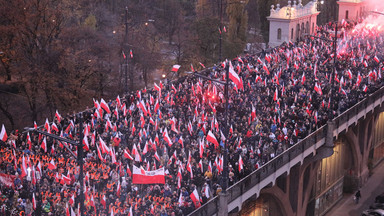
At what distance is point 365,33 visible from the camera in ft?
261

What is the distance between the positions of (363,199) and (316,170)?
8.43 m

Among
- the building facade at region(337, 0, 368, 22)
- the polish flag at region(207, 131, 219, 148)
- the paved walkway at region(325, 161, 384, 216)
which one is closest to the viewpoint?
the polish flag at region(207, 131, 219, 148)

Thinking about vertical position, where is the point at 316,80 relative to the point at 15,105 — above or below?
above

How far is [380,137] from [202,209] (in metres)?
35.9

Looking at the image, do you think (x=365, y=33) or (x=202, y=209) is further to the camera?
(x=365, y=33)

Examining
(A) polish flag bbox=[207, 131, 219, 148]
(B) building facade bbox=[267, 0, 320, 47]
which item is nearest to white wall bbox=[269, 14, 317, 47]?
(B) building facade bbox=[267, 0, 320, 47]

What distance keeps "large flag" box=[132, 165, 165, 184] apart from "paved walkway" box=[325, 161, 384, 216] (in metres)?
22.3

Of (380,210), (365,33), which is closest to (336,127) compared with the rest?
(380,210)

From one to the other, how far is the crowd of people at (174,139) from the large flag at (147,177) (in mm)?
547

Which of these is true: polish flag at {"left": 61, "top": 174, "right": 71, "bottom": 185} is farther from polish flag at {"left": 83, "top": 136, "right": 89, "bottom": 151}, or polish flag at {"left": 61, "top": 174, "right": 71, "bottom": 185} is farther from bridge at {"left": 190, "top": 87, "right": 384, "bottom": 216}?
bridge at {"left": 190, "top": 87, "right": 384, "bottom": 216}

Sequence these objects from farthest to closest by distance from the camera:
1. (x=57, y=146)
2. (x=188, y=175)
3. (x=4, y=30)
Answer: (x=4, y=30) → (x=57, y=146) → (x=188, y=175)

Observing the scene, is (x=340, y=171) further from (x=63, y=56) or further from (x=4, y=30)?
(x=4, y=30)

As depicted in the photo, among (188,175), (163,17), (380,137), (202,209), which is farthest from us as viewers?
(163,17)

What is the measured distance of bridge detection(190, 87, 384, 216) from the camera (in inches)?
1353
